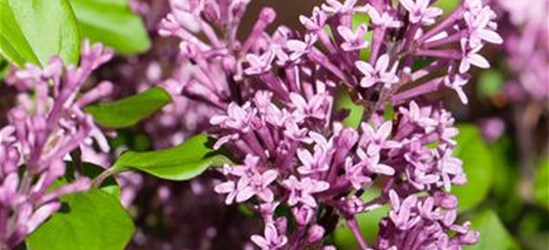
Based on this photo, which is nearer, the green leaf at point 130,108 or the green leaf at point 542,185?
the green leaf at point 130,108

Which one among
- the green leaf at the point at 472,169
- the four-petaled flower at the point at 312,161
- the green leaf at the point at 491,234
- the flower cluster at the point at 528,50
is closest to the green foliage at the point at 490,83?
the flower cluster at the point at 528,50

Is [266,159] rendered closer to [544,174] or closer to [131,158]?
[131,158]

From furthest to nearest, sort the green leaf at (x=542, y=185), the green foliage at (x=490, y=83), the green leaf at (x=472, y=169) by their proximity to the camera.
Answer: the green foliage at (x=490, y=83)
the green leaf at (x=542, y=185)
the green leaf at (x=472, y=169)

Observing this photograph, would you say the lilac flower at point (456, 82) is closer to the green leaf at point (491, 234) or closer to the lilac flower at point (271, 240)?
the lilac flower at point (271, 240)

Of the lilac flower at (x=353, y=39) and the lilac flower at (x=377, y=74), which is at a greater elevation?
the lilac flower at (x=353, y=39)

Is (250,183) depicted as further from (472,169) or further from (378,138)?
(472,169)

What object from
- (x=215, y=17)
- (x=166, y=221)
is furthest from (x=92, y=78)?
(x=215, y=17)

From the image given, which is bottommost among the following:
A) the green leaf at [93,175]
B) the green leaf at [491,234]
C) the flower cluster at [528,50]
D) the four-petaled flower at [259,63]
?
the flower cluster at [528,50]
